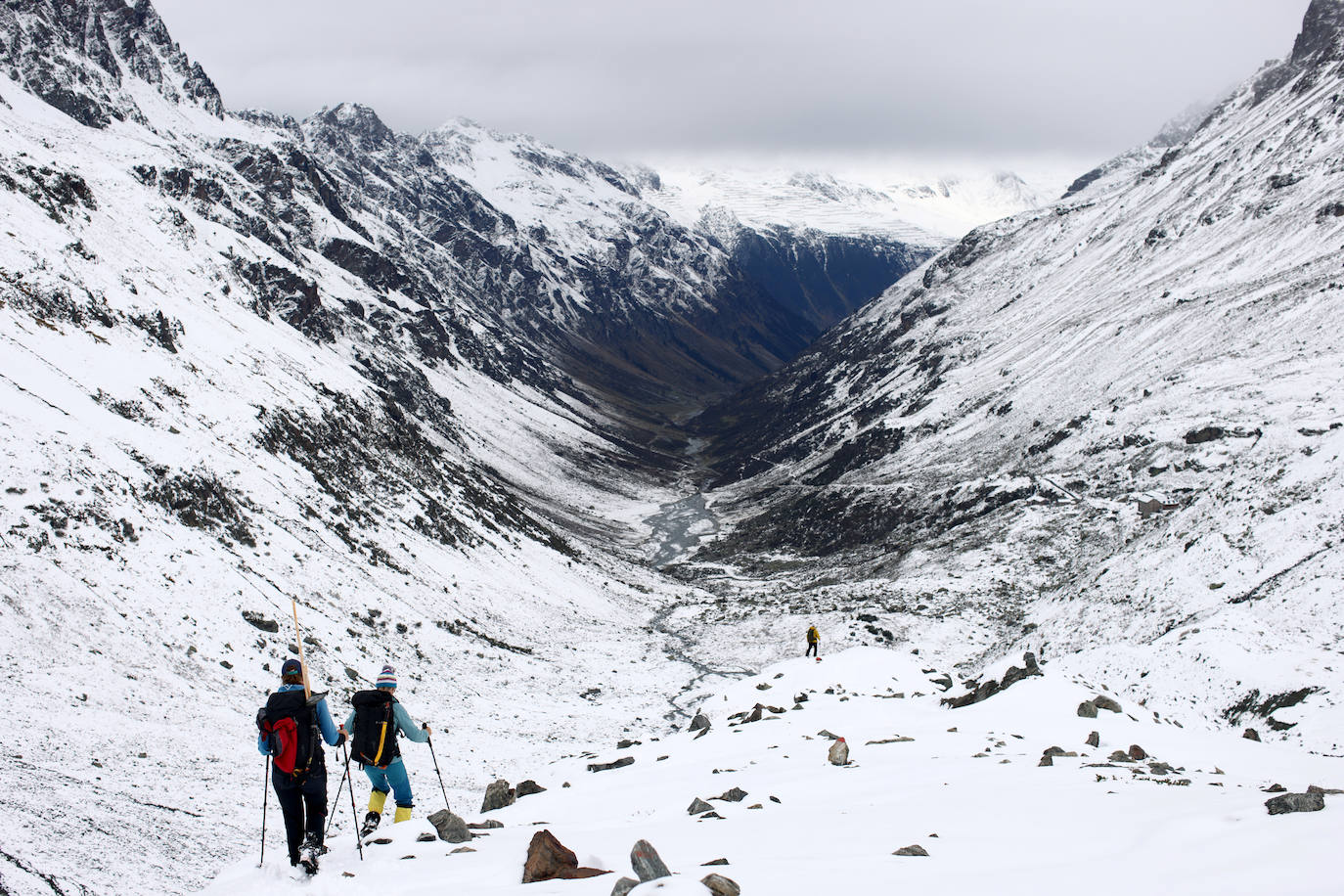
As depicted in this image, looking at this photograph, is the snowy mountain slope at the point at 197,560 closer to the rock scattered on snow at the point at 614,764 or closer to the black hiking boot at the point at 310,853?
the black hiking boot at the point at 310,853

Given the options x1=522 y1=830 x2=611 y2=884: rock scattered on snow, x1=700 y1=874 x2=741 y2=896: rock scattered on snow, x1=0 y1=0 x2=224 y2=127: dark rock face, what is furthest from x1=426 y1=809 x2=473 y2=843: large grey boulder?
x1=0 y1=0 x2=224 y2=127: dark rock face

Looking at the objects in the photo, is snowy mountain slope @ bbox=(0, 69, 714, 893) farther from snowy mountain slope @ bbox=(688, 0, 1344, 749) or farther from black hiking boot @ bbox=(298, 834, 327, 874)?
snowy mountain slope @ bbox=(688, 0, 1344, 749)

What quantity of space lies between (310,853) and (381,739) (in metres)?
2.53

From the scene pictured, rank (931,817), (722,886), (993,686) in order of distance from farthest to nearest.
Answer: (993,686) < (931,817) < (722,886)

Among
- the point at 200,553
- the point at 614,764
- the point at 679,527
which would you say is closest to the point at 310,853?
the point at 614,764

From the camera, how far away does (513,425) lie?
158000mm

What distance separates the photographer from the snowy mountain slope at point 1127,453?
3381 centimetres

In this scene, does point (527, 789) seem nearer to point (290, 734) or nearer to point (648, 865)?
point (290, 734)

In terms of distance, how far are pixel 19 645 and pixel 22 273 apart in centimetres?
3275

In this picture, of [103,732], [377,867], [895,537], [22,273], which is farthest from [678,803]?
[895,537]

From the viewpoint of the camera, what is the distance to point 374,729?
14430 mm

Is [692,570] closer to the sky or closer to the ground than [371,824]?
closer to the sky

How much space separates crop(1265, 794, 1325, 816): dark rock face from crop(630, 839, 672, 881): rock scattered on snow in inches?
325

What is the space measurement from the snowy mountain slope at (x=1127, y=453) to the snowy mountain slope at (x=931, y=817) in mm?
8634
